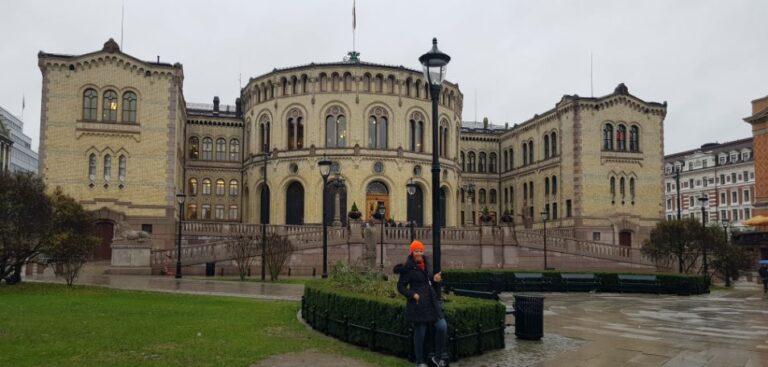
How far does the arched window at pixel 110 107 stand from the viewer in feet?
152

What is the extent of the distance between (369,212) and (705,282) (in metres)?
27.4

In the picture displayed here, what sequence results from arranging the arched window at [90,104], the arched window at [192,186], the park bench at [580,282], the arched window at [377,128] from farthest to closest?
the arched window at [192,186] < the arched window at [377,128] < the arched window at [90,104] < the park bench at [580,282]

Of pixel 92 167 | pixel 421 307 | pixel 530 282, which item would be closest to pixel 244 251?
pixel 530 282

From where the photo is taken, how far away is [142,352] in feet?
37.7

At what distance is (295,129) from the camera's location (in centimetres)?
5503

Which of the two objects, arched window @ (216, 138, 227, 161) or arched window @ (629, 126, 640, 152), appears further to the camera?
arched window @ (216, 138, 227, 161)

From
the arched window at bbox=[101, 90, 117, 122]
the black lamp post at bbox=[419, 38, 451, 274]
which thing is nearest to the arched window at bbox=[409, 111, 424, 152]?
the arched window at bbox=[101, 90, 117, 122]

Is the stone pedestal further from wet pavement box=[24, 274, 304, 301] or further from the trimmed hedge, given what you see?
the trimmed hedge

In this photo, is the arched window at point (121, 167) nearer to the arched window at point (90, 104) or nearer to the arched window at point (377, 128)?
the arched window at point (90, 104)

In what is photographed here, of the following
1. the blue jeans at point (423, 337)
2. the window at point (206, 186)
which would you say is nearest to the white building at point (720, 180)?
the window at point (206, 186)

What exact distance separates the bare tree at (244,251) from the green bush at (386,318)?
18.7m

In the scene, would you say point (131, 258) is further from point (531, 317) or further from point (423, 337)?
point (423, 337)

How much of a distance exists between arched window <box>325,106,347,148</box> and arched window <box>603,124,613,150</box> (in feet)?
77.6

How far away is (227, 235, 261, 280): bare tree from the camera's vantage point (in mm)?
32969
